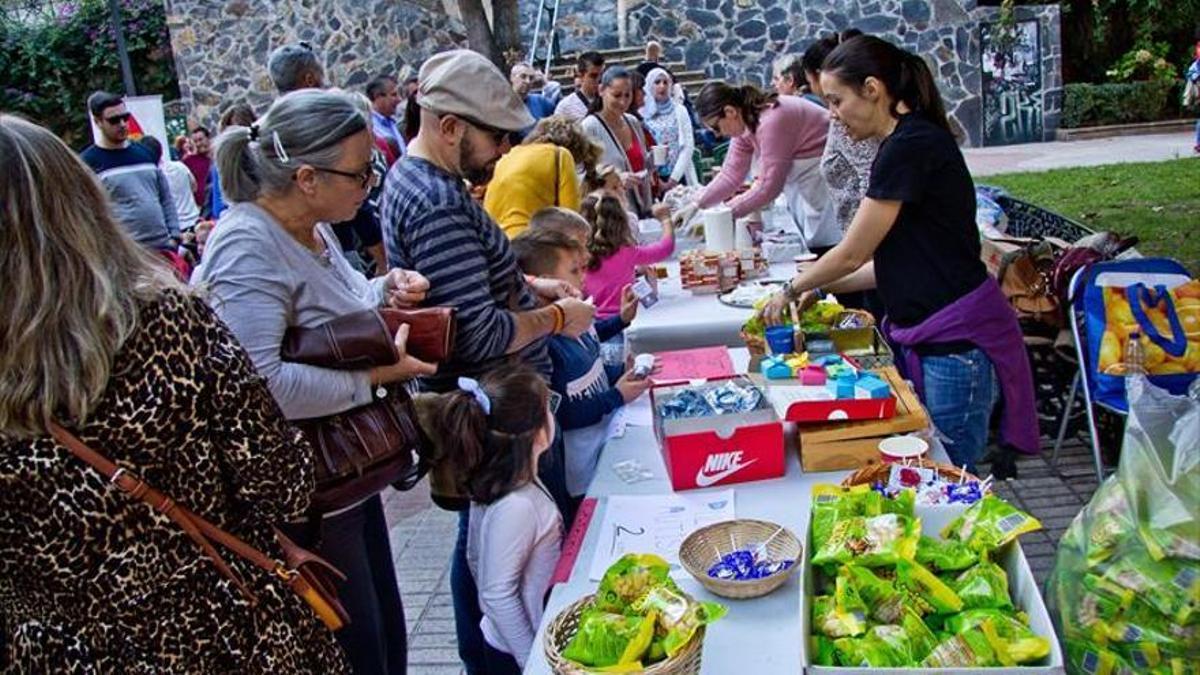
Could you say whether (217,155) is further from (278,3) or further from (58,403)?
(278,3)

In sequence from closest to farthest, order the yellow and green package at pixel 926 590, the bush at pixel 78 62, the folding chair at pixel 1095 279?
the yellow and green package at pixel 926 590, the folding chair at pixel 1095 279, the bush at pixel 78 62

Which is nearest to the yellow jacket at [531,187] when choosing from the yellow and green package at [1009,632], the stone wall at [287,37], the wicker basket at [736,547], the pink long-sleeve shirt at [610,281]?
the pink long-sleeve shirt at [610,281]

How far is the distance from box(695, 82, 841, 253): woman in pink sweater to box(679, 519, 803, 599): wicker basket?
2733mm

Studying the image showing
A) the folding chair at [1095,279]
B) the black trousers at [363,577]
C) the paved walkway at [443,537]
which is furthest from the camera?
the folding chair at [1095,279]

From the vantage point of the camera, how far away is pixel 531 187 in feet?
12.0

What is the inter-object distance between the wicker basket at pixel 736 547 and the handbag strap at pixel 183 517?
0.71 metres

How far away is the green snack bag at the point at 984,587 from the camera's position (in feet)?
4.96

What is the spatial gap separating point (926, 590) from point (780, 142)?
314cm

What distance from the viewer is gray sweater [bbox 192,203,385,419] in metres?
1.82

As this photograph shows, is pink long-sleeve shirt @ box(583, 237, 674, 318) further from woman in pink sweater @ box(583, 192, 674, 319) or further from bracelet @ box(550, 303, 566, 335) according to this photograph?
bracelet @ box(550, 303, 566, 335)

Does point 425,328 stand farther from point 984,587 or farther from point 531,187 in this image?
point 531,187

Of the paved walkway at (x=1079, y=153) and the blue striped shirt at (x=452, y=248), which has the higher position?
the blue striped shirt at (x=452, y=248)

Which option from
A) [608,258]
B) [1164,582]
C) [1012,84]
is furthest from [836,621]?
[1012,84]

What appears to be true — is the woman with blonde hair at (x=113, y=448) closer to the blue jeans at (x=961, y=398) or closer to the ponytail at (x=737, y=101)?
the blue jeans at (x=961, y=398)
